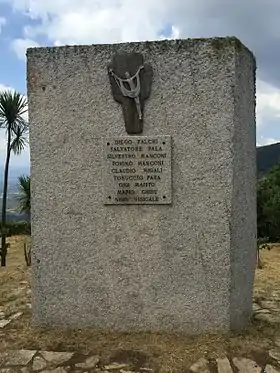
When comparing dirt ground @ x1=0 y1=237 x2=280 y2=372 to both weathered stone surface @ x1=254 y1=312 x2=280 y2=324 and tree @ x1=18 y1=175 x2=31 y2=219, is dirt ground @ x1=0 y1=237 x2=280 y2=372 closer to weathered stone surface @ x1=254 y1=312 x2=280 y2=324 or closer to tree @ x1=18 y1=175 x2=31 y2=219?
weathered stone surface @ x1=254 y1=312 x2=280 y2=324

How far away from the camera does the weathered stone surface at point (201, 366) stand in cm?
373

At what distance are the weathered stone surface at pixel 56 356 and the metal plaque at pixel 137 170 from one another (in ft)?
4.29

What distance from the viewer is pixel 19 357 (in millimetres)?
4051

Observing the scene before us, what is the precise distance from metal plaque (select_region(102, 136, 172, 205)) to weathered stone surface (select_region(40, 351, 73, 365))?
1309mm

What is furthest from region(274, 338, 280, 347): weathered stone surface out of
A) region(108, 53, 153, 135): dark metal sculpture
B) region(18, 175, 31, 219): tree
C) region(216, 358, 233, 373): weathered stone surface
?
region(18, 175, 31, 219): tree

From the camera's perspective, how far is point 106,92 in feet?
14.0

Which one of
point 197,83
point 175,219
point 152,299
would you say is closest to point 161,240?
point 175,219

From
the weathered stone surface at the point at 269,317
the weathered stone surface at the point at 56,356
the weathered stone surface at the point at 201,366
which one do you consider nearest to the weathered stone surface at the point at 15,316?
the weathered stone surface at the point at 56,356

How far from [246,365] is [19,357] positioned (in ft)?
6.01

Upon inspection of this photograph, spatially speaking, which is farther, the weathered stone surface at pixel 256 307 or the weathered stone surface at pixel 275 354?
the weathered stone surface at pixel 256 307

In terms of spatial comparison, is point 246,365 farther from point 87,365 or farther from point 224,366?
point 87,365

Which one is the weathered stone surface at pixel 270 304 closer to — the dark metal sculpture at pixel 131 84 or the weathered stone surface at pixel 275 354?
the weathered stone surface at pixel 275 354

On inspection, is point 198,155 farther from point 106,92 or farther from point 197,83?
point 106,92

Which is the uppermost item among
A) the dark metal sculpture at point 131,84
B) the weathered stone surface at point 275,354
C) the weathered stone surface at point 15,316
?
the dark metal sculpture at point 131,84
